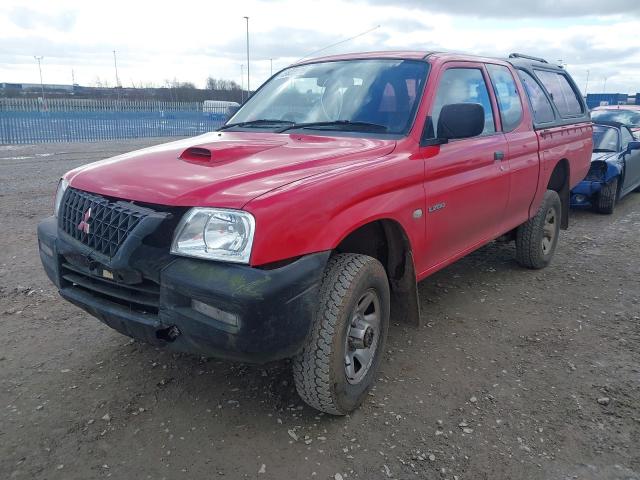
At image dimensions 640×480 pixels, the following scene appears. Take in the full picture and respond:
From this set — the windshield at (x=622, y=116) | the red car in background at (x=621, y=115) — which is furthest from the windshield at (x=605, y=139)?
the windshield at (x=622, y=116)

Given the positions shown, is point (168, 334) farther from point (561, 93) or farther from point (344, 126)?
point (561, 93)

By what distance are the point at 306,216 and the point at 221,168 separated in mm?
581

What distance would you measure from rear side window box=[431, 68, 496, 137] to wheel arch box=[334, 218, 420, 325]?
2.59 ft

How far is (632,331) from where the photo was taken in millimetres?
4016

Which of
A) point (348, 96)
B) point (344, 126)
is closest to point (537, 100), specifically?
point (348, 96)

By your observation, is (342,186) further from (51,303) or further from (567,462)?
(51,303)

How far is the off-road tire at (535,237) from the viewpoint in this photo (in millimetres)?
5117

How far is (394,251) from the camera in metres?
3.25

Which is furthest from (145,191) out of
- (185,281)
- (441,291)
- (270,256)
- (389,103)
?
(441,291)

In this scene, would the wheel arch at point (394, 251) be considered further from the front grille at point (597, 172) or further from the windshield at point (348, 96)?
the front grille at point (597, 172)

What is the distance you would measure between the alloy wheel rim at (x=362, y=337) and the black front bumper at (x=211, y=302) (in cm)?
47

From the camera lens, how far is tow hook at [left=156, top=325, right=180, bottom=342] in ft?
8.07

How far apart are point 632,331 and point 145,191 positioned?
365 centimetres

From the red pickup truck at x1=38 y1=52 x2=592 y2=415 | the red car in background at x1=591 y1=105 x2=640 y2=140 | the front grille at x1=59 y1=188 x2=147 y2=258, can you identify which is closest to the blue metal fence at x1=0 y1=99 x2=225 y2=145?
the red car in background at x1=591 y1=105 x2=640 y2=140
